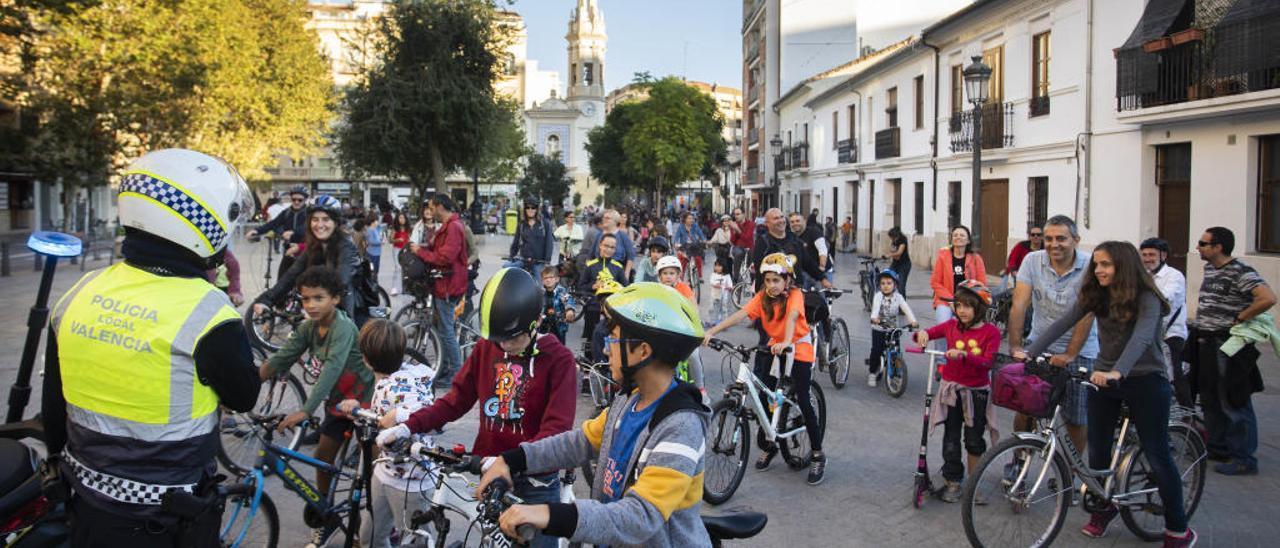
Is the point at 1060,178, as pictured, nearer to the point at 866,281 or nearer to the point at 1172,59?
the point at 1172,59

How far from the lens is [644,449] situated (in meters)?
2.75

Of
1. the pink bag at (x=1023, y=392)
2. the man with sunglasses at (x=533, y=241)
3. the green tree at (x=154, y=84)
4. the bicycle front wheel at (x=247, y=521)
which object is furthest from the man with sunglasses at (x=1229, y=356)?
the green tree at (x=154, y=84)

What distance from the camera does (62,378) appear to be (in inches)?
121

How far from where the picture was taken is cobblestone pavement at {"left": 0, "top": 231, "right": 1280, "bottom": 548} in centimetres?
567

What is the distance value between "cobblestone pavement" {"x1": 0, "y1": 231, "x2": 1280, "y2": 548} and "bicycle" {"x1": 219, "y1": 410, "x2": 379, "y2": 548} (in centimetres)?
76

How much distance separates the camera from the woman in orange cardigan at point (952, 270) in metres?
9.91

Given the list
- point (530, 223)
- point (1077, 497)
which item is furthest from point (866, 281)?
point (1077, 497)

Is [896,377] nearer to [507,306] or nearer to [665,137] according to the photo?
[507,306]

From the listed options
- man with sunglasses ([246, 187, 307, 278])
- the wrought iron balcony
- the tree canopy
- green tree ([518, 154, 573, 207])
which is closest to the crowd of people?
man with sunglasses ([246, 187, 307, 278])

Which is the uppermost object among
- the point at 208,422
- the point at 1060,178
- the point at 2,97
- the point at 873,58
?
the point at 873,58

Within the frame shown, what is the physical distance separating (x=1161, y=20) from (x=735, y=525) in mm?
16521

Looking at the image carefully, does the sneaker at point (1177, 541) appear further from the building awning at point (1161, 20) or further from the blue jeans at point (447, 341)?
the building awning at point (1161, 20)

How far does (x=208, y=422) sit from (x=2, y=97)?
2077cm

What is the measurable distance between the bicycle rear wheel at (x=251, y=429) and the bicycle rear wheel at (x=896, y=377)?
223 inches
